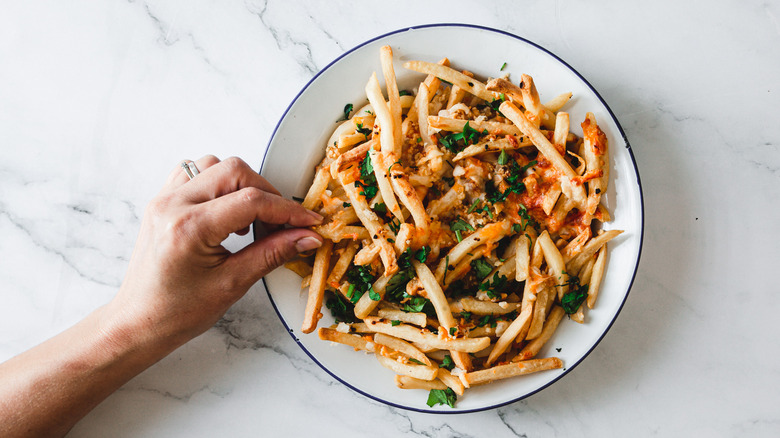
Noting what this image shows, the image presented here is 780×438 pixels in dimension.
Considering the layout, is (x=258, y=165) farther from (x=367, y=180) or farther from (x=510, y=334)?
(x=510, y=334)

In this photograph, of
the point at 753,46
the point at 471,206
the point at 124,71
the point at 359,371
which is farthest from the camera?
the point at 124,71

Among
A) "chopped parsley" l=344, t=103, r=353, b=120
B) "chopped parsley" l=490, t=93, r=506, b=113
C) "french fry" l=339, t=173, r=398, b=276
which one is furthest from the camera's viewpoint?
"chopped parsley" l=344, t=103, r=353, b=120

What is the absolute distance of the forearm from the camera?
8.05ft

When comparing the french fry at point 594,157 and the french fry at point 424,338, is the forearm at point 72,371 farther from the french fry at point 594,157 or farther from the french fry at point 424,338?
the french fry at point 594,157

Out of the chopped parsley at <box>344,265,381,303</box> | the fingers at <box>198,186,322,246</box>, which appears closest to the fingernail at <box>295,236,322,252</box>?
the fingers at <box>198,186,322,246</box>

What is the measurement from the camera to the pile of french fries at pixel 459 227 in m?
2.21

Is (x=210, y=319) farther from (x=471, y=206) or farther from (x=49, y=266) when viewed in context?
(x=471, y=206)

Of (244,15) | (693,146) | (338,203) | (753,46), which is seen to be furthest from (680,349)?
(244,15)

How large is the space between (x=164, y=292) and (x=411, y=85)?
1.45 m

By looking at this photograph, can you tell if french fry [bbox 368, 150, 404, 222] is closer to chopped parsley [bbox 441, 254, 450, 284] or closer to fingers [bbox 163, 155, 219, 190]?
chopped parsley [bbox 441, 254, 450, 284]

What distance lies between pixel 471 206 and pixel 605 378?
1249 millimetres

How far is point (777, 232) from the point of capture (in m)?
2.68

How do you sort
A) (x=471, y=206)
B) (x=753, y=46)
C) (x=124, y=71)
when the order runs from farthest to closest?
(x=124, y=71) → (x=753, y=46) → (x=471, y=206)

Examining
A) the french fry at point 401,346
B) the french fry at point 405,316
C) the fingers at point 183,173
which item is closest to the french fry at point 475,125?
the french fry at point 405,316
